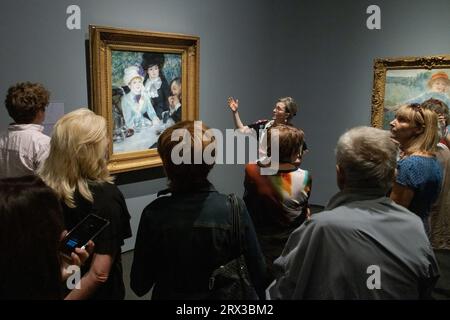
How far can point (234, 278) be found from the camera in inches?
64.0

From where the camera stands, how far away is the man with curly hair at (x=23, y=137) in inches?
106

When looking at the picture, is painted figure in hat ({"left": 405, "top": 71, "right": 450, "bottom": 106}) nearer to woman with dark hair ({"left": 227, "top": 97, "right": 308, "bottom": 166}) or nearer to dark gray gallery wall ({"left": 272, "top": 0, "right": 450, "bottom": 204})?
dark gray gallery wall ({"left": 272, "top": 0, "right": 450, "bottom": 204})

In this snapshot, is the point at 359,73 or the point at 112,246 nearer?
the point at 112,246

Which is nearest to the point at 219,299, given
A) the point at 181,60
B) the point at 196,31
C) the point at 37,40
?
the point at 37,40

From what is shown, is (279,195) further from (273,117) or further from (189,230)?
(273,117)

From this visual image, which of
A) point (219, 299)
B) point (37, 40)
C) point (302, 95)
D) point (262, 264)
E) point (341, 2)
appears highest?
Result: point (341, 2)

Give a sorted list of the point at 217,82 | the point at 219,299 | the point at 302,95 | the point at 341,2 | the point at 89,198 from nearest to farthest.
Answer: the point at 219,299 → the point at 89,198 → the point at 217,82 → the point at 341,2 → the point at 302,95

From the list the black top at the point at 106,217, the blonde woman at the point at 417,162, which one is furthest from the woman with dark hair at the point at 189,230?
the blonde woman at the point at 417,162

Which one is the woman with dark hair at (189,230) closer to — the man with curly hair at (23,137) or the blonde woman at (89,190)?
the blonde woman at (89,190)

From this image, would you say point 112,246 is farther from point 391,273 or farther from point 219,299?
point 391,273

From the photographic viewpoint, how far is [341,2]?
16.7ft

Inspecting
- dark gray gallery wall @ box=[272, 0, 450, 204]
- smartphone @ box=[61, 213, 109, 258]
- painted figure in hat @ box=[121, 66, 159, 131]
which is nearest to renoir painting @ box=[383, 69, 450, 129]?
dark gray gallery wall @ box=[272, 0, 450, 204]

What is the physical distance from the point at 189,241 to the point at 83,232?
1.40 ft

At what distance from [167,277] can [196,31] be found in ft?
10.9
